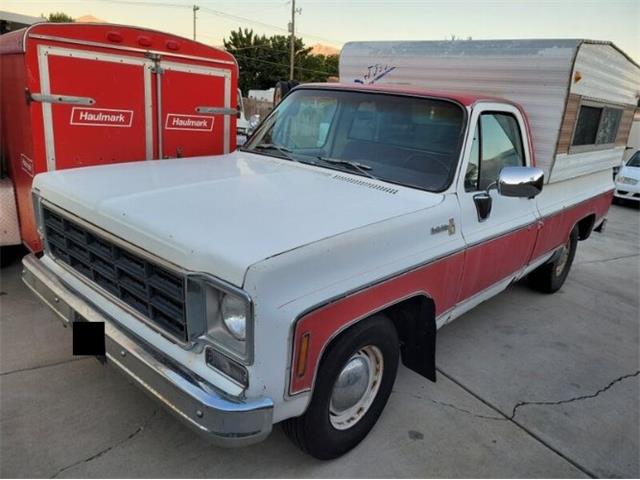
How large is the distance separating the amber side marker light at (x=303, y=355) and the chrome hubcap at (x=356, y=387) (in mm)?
397

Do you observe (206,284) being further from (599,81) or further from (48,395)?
(599,81)

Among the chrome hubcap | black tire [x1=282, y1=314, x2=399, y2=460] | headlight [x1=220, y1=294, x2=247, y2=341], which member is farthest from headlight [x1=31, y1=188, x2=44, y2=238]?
the chrome hubcap

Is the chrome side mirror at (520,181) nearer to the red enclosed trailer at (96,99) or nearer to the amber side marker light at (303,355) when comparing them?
the amber side marker light at (303,355)

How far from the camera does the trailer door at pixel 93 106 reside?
13.9ft

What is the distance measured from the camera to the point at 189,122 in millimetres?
5273

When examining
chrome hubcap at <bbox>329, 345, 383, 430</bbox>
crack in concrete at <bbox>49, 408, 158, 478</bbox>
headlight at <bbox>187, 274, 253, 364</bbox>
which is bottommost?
crack in concrete at <bbox>49, 408, 158, 478</bbox>

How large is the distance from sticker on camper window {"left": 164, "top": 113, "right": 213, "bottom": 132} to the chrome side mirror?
3.35 meters

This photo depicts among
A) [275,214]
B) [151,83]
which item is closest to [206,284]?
[275,214]

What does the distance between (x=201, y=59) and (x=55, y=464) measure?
13.1ft

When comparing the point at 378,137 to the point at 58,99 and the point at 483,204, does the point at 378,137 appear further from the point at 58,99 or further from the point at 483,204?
the point at 58,99

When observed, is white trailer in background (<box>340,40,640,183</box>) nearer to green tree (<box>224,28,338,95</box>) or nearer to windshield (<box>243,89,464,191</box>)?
→ windshield (<box>243,89,464,191</box>)

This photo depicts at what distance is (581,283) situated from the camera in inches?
252

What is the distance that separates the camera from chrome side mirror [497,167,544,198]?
3.21 m

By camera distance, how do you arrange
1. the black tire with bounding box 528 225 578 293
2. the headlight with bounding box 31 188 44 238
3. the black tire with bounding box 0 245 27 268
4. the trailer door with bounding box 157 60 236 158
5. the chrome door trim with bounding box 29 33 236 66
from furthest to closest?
the black tire with bounding box 528 225 578 293, the black tire with bounding box 0 245 27 268, the trailer door with bounding box 157 60 236 158, the chrome door trim with bounding box 29 33 236 66, the headlight with bounding box 31 188 44 238
